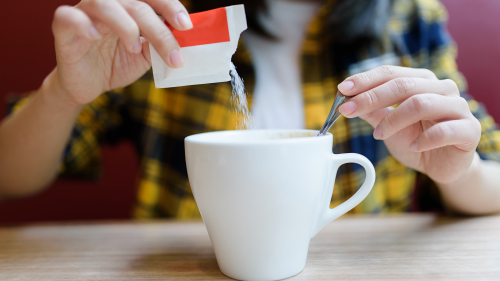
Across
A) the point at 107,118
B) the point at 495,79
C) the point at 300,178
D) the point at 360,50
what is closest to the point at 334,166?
the point at 300,178

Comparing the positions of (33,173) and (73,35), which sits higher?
(73,35)

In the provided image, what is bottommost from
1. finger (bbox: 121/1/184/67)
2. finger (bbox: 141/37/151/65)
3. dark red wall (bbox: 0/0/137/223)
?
dark red wall (bbox: 0/0/137/223)

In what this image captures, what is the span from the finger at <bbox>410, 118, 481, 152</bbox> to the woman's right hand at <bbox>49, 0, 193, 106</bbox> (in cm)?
32

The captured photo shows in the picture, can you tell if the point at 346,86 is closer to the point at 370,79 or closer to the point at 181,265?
the point at 370,79

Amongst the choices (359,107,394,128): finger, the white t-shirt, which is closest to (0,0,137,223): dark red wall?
the white t-shirt

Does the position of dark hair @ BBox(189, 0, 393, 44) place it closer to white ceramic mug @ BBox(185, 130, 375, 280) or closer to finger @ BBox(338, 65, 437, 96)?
finger @ BBox(338, 65, 437, 96)

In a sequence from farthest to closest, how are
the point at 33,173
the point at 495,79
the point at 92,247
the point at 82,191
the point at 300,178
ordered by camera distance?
the point at 82,191 < the point at 495,79 < the point at 33,173 < the point at 92,247 < the point at 300,178

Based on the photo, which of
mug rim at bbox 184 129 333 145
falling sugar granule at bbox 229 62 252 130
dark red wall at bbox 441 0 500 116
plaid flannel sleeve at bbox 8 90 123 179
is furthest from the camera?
dark red wall at bbox 441 0 500 116

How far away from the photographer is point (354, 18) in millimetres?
897

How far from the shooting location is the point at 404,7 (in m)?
1.02

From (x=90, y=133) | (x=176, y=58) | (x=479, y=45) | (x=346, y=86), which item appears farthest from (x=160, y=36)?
(x=479, y=45)

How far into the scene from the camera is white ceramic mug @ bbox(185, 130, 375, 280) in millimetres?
359

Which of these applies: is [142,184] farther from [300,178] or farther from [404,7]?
[404,7]

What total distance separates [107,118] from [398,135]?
76cm
